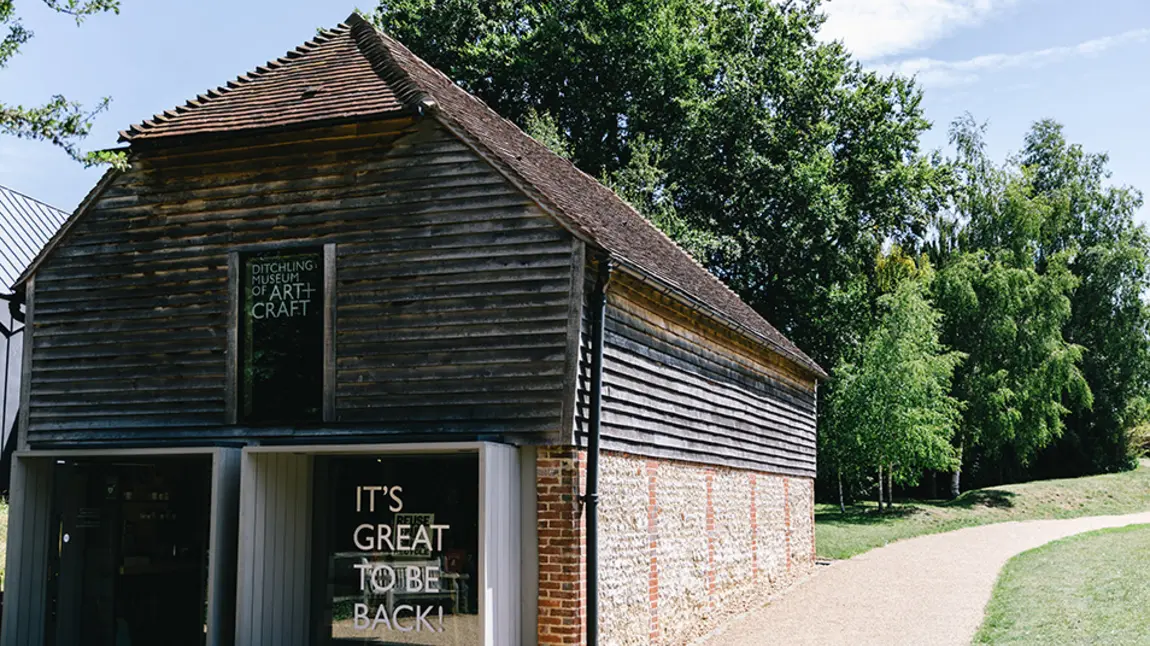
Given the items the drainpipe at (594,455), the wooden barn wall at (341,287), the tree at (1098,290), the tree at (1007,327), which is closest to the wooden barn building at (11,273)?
the wooden barn wall at (341,287)

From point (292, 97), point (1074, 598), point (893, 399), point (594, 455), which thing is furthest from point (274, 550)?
point (893, 399)

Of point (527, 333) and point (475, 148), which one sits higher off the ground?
point (475, 148)

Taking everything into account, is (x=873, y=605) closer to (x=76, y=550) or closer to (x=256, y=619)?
(x=256, y=619)

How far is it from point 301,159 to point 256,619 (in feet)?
15.9

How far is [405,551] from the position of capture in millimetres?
10102

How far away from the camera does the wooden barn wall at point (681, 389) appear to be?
11086mm

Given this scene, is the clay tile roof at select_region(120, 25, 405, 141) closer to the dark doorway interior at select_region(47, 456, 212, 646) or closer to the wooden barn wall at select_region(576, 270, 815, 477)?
the wooden barn wall at select_region(576, 270, 815, 477)

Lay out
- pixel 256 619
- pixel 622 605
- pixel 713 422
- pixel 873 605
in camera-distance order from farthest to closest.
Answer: pixel 873 605 → pixel 713 422 → pixel 622 605 → pixel 256 619

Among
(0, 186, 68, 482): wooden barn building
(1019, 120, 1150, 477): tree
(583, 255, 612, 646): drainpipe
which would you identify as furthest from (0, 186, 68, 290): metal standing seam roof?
(1019, 120, 1150, 477): tree

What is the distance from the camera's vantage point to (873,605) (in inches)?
636

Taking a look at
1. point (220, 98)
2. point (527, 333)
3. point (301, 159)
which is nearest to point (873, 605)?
point (527, 333)

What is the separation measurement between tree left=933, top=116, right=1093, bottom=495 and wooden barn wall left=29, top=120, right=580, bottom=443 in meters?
30.3

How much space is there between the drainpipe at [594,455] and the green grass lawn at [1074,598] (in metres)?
5.33

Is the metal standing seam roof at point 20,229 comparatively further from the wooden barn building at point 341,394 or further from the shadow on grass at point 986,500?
the shadow on grass at point 986,500
